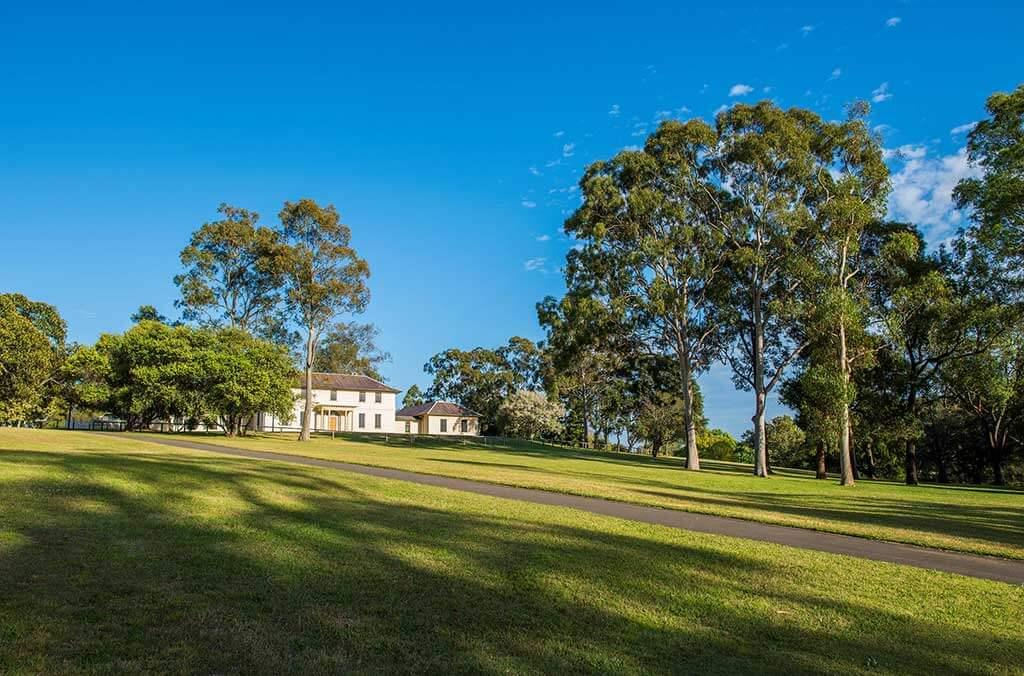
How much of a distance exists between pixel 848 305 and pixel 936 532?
1849 centimetres

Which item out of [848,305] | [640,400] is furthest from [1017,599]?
Answer: [640,400]

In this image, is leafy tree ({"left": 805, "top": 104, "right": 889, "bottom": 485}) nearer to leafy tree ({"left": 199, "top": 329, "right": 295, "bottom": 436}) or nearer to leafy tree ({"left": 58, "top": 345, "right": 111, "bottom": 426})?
leafy tree ({"left": 199, "top": 329, "right": 295, "bottom": 436})

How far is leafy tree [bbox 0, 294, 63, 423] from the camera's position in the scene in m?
44.8

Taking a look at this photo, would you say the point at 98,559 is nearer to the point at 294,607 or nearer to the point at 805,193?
the point at 294,607

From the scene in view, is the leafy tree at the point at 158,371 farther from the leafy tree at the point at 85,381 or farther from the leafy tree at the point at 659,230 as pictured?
the leafy tree at the point at 659,230

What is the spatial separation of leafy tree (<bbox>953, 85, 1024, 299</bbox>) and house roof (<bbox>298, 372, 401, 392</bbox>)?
199 ft

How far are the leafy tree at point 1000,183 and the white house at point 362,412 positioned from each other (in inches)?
2298

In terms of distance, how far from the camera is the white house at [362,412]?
7425cm

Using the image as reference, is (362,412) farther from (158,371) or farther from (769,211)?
(769,211)

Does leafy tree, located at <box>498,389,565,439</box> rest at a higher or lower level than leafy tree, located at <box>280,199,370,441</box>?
lower

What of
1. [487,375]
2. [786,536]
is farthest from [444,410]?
[786,536]

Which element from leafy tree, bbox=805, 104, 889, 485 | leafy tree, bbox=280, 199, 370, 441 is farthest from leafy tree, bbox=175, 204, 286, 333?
leafy tree, bbox=805, 104, 889, 485

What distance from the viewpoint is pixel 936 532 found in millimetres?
12648

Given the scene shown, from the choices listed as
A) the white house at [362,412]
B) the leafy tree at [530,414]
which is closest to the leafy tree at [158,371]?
the white house at [362,412]
